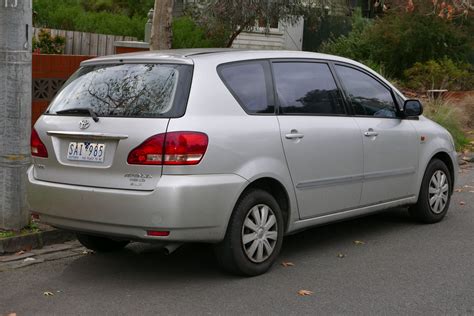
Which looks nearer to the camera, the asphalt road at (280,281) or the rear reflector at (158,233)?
the asphalt road at (280,281)

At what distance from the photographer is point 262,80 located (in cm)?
623

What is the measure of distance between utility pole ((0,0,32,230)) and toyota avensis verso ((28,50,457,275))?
0.76m

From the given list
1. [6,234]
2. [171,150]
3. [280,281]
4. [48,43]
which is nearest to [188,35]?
[48,43]

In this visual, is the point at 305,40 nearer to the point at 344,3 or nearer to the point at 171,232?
the point at 344,3

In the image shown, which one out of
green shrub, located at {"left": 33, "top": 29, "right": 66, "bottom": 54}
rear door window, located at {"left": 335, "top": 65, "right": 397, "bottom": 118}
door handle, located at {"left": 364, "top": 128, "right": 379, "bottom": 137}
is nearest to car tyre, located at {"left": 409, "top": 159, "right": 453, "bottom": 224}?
rear door window, located at {"left": 335, "top": 65, "right": 397, "bottom": 118}

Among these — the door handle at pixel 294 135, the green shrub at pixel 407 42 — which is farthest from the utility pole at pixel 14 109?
the green shrub at pixel 407 42

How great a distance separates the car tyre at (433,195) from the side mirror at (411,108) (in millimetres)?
639

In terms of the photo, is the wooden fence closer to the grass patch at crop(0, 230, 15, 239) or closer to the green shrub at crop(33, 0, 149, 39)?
the green shrub at crop(33, 0, 149, 39)

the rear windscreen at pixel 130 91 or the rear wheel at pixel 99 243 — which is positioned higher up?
the rear windscreen at pixel 130 91

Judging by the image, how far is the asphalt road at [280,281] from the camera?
5277mm

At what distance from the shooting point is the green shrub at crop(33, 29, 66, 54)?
12625 millimetres

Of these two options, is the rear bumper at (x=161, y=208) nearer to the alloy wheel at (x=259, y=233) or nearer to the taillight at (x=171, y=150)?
the taillight at (x=171, y=150)

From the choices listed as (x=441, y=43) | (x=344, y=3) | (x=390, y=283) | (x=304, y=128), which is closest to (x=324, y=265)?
(x=390, y=283)

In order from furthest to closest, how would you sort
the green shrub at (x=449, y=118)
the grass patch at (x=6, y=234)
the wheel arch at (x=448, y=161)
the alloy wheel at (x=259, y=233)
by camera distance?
the green shrub at (x=449, y=118)
the wheel arch at (x=448, y=161)
the grass patch at (x=6, y=234)
the alloy wheel at (x=259, y=233)
